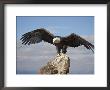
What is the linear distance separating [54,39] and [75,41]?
0.06 m

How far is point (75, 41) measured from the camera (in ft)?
2.69

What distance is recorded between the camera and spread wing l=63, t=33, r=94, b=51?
81cm

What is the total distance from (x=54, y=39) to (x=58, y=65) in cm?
7

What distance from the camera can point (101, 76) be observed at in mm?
812

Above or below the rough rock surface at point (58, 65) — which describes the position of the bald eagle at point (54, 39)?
above

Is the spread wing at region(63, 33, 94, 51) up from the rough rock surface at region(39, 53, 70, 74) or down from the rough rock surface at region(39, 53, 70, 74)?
up

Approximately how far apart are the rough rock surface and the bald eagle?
0.06 feet

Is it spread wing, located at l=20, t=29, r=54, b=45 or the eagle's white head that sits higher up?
spread wing, located at l=20, t=29, r=54, b=45

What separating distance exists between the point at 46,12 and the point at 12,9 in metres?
0.09

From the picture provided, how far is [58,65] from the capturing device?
824mm

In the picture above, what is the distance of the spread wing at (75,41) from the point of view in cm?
81

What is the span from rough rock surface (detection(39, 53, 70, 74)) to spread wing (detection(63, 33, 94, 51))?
37mm

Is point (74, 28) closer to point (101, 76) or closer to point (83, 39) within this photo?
point (83, 39)

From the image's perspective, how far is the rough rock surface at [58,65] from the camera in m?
0.82
